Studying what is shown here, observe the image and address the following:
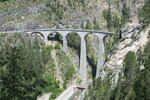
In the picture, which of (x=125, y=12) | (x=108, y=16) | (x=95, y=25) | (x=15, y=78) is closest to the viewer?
(x=15, y=78)

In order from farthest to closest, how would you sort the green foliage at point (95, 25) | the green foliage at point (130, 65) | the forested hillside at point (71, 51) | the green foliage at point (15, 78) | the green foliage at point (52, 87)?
the green foliage at point (95, 25), the green foliage at point (52, 87), the green foliage at point (130, 65), the forested hillside at point (71, 51), the green foliage at point (15, 78)

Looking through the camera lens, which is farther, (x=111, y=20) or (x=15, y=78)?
(x=111, y=20)

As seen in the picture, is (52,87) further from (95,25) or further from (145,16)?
(95,25)

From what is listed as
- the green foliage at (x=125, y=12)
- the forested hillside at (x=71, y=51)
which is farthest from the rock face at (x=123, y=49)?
the green foliage at (x=125, y=12)

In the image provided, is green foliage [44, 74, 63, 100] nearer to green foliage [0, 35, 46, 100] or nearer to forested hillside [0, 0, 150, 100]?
forested hillside [0, 0, 150, 100]

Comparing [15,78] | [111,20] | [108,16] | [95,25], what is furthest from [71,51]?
[15,78]

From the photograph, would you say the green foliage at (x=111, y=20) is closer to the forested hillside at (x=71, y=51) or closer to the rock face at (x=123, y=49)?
the forested hillside at (x=71, y=51)

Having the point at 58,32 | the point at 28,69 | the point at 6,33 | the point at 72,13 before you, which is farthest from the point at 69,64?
the point at 28,69

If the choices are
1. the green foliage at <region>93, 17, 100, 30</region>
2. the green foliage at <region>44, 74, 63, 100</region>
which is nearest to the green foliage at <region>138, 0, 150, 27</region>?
the green foliage at <region>44, 74, 63, 100</region>

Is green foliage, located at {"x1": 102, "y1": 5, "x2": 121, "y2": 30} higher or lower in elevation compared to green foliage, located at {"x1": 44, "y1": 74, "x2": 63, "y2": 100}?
higher

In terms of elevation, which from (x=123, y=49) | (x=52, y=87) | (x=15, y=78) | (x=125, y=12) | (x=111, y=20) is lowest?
(x=52, y=87)
